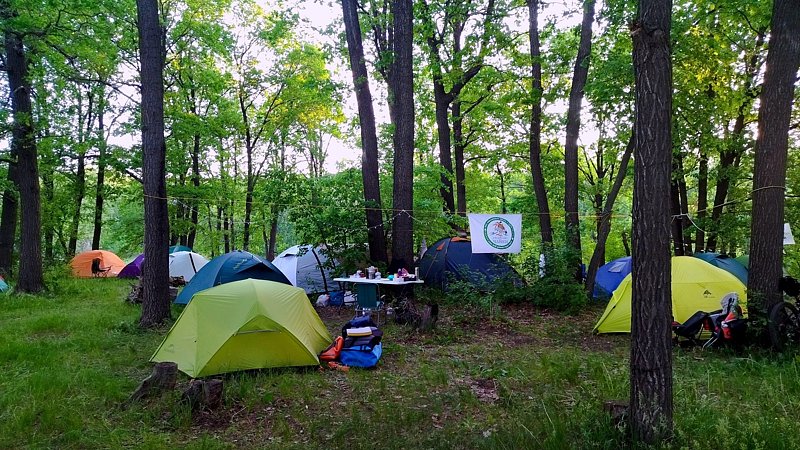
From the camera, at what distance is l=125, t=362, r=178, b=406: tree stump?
14.8 ft

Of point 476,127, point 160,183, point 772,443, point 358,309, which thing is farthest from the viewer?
point 476,127

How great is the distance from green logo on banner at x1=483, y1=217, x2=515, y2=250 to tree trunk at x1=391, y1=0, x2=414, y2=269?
5.12 feet

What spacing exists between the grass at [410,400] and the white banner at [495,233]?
3171 mm

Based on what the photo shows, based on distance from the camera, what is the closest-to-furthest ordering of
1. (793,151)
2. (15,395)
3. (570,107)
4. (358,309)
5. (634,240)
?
(634,240), (15,395), (358,309), (570,107), (793,151)

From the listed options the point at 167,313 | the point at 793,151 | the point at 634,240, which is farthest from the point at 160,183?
the point at 793,151

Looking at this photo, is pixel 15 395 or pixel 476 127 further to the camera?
pixel 476 127

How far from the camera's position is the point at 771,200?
19.2 feet

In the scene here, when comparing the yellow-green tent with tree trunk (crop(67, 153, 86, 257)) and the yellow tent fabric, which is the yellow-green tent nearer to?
the yellow tent fabric

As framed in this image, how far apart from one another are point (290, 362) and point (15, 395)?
2.56 m

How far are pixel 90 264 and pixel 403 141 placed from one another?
1226 cm

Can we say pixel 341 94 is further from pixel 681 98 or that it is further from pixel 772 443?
pixel 772 443

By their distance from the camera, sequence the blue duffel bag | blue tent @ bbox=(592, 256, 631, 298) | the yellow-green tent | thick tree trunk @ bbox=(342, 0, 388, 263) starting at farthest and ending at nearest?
blue tent @ bbox=(592, 256, 631, 298) < thick tree trunk @ bbox=(342, 0, 388, 263) < the blue duffel bag < the yellow-green tent

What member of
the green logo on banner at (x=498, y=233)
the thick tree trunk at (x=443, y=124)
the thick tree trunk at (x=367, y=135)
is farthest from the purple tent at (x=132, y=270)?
the green logo on banner at (x=498, y=233)

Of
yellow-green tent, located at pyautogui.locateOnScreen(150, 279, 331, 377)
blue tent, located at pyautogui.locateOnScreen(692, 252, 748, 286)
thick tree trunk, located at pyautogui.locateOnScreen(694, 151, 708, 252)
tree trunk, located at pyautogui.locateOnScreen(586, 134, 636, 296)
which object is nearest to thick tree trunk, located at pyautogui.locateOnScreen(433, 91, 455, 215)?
tree trunk, located at pyautogui.locateOnScreen(586, 134, 636, 296)
